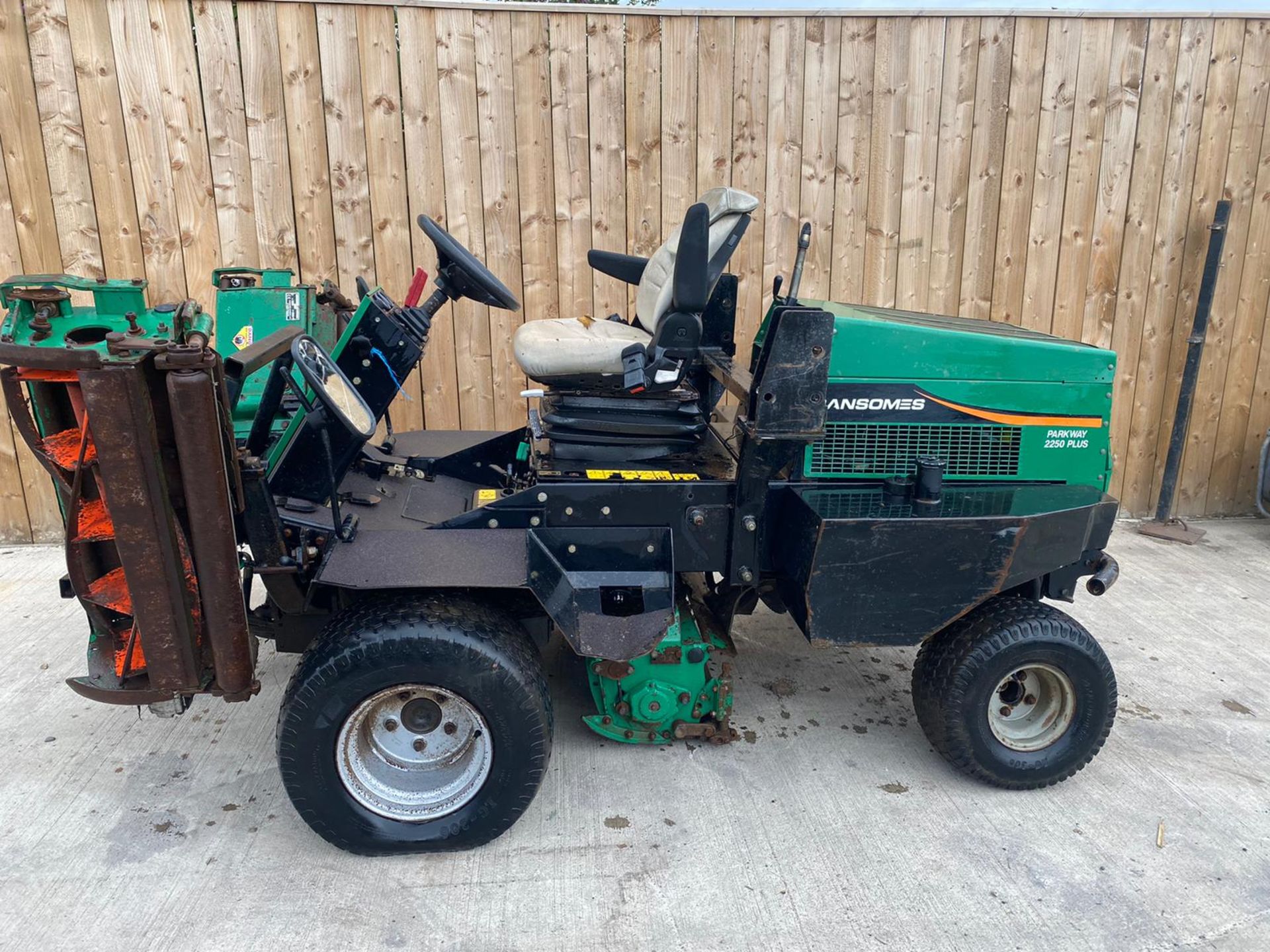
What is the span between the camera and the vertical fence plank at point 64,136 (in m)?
3.97

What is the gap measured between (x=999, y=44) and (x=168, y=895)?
5.06 meters

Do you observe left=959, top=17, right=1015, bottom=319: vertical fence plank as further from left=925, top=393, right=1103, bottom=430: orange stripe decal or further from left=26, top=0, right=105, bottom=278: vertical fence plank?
left=26, top=0, right=105, bottom=278: vertical fence plank

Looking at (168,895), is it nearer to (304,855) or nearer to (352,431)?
(304,855)

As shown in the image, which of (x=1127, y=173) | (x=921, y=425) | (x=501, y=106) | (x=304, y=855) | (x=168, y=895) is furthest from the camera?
(x=1127, y=173)

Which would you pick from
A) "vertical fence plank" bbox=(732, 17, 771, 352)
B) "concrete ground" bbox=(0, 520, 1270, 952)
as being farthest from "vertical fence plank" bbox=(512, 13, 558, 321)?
"concrete ground" bbox=(0, 520, 1270, 952)

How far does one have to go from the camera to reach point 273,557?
2.34 meters

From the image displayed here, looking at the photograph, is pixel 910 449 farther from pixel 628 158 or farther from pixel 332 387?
pixel 628 158

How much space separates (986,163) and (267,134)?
368cm

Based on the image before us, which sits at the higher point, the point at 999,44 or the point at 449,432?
the point at 999,44

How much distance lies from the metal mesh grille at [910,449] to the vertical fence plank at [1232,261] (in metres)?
3.07

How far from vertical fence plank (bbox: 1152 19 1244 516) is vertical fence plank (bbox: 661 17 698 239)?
2759mm

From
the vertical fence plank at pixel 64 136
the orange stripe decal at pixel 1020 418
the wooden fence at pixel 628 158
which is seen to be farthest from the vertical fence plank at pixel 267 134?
the orange stripe decal at pixel 1020 418

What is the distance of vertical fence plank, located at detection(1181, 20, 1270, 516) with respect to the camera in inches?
182

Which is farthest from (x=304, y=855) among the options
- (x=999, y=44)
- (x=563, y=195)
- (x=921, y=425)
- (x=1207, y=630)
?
(x=999, y=44)
